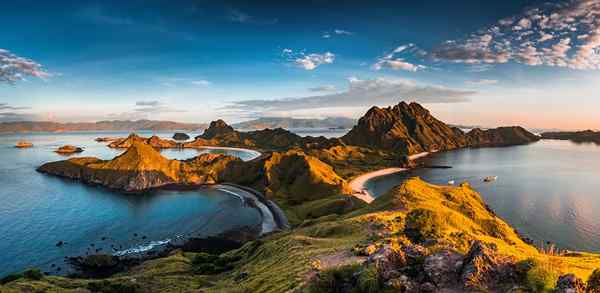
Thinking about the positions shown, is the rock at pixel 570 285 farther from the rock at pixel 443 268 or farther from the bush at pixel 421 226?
the bush at pixel 421 226

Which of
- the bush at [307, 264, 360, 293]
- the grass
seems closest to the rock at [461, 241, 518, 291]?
the grass

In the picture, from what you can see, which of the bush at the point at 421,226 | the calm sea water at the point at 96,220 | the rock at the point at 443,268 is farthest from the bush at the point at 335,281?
the calm sea water at the point at 96,220

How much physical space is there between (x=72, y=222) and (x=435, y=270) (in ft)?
538

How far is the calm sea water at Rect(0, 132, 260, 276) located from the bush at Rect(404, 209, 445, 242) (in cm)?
10338

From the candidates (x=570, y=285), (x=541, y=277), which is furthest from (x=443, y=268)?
(x=570, y=285)

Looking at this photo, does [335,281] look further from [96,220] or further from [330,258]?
[96,220]

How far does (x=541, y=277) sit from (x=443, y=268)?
524 centimetres

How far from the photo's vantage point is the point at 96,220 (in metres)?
144

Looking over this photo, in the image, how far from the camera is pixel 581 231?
4803 inches

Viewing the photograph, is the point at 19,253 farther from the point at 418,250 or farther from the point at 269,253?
the point at 418,250

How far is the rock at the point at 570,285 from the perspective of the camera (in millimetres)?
15929

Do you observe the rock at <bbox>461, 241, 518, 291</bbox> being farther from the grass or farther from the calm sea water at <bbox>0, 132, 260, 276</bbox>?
the calm sea water at <bbox>0, 132, 260, 276</bbox>

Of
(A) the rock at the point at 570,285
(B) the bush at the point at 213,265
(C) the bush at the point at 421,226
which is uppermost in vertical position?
(A) the rock at the point at 570,285

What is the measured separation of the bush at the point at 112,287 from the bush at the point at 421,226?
152 feet
